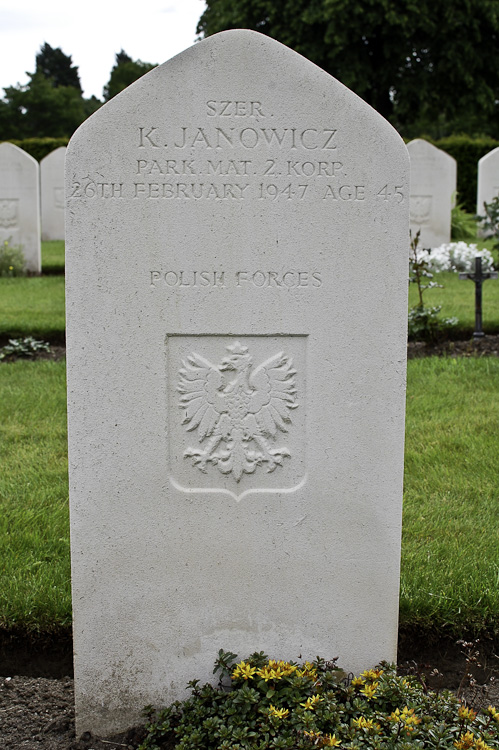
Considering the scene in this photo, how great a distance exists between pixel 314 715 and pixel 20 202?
10.9 m

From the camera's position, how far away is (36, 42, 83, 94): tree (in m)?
58.7

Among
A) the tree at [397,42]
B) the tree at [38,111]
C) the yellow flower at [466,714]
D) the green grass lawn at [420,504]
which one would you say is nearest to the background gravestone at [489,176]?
the green grass lawn at [420,504]

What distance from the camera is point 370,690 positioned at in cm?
224

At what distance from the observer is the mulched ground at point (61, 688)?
7.92 ft

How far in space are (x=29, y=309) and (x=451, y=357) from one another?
182 inches

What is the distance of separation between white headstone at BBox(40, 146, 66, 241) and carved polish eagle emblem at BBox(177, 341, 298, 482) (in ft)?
46.8

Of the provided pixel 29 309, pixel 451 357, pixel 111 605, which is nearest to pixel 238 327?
pixel 111 605

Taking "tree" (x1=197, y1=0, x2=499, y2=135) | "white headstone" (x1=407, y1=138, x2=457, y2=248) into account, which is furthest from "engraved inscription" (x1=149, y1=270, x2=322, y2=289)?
"tree" (x1=197, y1=0, x2=499, y2=135)

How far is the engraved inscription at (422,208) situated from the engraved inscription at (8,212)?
265 inches

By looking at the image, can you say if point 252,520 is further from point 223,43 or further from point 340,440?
point 223,43

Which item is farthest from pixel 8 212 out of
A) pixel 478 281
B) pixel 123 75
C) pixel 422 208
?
pixel 123 75

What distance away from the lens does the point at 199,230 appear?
7.32ft

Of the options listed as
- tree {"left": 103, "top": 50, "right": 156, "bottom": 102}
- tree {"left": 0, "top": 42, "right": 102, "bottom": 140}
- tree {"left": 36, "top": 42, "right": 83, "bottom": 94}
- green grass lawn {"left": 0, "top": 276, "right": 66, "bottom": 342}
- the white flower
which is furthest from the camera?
tree {"left": 36, "top": 42, "right": 83, "bottom": 94}

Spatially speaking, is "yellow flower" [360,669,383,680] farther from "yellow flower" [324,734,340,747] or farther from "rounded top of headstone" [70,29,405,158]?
"rounded top of headstone" [70,29,405,158]
